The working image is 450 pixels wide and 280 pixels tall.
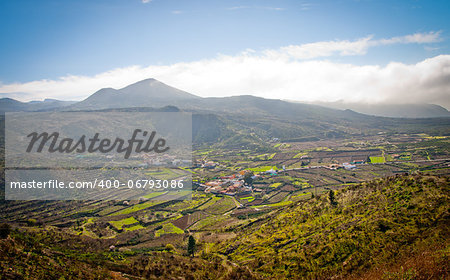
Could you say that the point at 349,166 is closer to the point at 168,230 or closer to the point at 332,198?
the point at 332,198

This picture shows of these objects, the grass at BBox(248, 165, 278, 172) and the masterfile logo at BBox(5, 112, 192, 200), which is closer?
the masterfile logo at BBox(5, 112, 192, 200)

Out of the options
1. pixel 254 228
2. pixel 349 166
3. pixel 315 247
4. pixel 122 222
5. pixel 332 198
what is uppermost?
pixel 332 198

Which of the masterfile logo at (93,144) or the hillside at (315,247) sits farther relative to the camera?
the masterfile logo at (93,144)

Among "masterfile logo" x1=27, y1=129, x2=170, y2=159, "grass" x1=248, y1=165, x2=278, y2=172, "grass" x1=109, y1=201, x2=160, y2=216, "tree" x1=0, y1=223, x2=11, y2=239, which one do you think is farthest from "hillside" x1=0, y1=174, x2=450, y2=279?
"grass" x1=248, y1=165, x2=278, y2=172

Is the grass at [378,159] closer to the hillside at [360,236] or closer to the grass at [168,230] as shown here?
the hillside at [360,236]

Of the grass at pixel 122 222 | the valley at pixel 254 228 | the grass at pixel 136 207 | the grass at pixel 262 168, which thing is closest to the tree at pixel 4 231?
the valley at pixel 254 228

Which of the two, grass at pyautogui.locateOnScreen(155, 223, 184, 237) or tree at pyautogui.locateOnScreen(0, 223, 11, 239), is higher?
tree at pyautogui.locateOnScreen(0, 223, 11, 239)

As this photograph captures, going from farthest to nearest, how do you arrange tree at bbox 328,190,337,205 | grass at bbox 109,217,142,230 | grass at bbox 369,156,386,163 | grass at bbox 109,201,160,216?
grass at bbox 369,156,386,163 → grass at bbox 109,201,160,216 → grass at bbox 109,217,142,230 → tree at bbox 328,190,337,205

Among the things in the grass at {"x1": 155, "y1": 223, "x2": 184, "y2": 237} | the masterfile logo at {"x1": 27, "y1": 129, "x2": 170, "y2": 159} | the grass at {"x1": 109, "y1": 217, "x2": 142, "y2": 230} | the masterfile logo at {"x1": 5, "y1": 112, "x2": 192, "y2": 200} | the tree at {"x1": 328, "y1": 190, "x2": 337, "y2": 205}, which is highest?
the masterfile logo at {"x1": 27, "y1": 129, "x2": 170, "y2": 159}

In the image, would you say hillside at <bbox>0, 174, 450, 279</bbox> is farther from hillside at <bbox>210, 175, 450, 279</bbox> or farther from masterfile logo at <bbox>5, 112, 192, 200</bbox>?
masterfile logo at <bbox>5, 112, 192, 200</bbox>

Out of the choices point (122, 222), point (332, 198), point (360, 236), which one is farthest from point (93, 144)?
point (360, 236)

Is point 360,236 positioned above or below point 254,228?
above
